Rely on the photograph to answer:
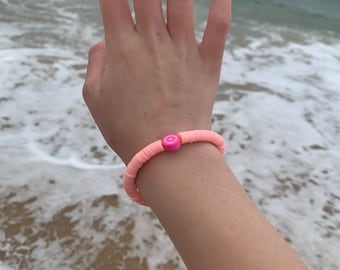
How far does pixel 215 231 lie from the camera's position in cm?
72

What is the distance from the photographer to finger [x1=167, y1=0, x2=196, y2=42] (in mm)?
812

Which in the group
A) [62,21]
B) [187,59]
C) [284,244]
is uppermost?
[187,59]

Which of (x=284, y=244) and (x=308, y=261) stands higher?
(x=284, y=244)

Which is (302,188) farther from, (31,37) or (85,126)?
(31,37)

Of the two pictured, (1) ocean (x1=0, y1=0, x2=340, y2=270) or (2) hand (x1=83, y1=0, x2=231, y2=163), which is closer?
(2) hand (x1=83, y1=0, x2=231, y2=163)

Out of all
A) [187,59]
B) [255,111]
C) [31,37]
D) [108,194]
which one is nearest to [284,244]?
[187,59]

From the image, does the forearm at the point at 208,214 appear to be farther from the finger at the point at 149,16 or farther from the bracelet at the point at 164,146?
the finger at the point at 149,16

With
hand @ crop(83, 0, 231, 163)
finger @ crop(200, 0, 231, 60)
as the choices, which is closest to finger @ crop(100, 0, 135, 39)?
hand @ crop(83, 0, 231, 163)

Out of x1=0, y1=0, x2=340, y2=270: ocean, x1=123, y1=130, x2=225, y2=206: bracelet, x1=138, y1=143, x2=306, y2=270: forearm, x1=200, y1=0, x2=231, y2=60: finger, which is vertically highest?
x1=200, y1=0, x2=231, y2=60: finger

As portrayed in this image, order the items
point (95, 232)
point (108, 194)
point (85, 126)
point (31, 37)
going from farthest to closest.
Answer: point (31, 37) → point (85, 126) → point (108, 194) → point (95, 232)

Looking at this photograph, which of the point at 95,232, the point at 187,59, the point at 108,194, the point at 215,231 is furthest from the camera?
the point at 108,194

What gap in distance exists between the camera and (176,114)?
816mm

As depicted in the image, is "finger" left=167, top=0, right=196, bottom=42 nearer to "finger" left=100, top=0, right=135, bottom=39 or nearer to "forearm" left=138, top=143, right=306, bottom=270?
"finger" left=100, top=0, right=135, bottom=39

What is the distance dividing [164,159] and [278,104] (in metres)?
1.68
